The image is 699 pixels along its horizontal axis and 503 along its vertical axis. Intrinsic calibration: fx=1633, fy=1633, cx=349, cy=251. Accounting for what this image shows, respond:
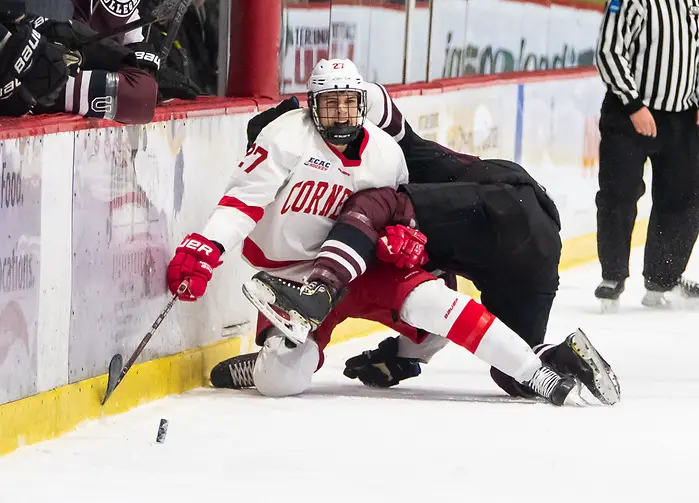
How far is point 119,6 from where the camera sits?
4777 mm

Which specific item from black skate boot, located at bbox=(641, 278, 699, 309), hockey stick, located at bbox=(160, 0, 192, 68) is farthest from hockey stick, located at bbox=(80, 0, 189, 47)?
black skate boot, located at bbox=(641, 278, 699, 309)

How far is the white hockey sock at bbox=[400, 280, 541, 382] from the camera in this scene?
4516 millimetres

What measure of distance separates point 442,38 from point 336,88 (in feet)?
Result: 8.76

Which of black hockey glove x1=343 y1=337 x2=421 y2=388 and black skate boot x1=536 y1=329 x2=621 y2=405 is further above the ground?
black skate boot x1=536 y1=329 x2=621 y2=405

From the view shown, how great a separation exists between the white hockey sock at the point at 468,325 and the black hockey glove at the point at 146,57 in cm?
101

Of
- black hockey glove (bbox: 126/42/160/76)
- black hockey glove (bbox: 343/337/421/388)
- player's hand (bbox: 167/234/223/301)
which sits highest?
black hockey glove (bbox: 126/42/160/76)

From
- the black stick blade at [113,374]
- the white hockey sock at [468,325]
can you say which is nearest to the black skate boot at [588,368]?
the white hockey sock at [468,325]

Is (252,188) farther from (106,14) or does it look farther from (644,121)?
(644,121)

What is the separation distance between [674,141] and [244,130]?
2273 mm

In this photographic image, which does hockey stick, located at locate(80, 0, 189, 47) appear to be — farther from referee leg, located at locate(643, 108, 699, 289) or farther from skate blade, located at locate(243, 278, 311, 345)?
referee leg, located at locate(643, 108, 699, 289)

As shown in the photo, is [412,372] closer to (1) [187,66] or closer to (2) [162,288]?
(2) [162,288]

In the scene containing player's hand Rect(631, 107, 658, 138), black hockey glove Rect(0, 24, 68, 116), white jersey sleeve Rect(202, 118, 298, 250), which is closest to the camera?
black hockey glove Rect(0, 24, 68, 116)

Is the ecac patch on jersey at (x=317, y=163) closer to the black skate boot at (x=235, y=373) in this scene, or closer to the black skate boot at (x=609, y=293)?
the black skate boot at (x=235, y=373)

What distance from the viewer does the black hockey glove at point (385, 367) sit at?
5016 mm
